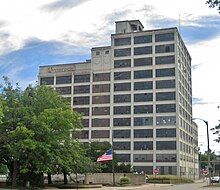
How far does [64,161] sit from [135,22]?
91.3 meters

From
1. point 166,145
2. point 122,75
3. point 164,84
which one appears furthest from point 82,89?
point 166,145

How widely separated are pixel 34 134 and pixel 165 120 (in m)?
76.8

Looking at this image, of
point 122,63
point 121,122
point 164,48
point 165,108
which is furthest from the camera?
point 122,63

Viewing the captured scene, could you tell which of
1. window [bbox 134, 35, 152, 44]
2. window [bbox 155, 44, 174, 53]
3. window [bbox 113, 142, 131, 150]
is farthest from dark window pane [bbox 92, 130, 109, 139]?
window [bbox 134, 35, 152, 44]

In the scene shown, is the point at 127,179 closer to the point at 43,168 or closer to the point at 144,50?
the point at 43,168

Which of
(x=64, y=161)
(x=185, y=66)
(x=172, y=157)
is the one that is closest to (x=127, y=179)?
(x=64, y=161)

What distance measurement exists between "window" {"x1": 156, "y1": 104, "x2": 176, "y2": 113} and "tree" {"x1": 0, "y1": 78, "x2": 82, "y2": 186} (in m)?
69.7

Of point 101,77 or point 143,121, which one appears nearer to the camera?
point 143,121

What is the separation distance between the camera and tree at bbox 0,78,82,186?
40719mm

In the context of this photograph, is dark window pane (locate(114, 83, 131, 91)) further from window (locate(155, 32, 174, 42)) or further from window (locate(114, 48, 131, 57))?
window (locate(155, 32, 174, 42))

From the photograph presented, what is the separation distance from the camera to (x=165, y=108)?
4547 inches

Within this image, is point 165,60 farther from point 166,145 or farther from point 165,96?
point 166,145

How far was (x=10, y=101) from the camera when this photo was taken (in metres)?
45.0

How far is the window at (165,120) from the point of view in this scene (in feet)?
375
